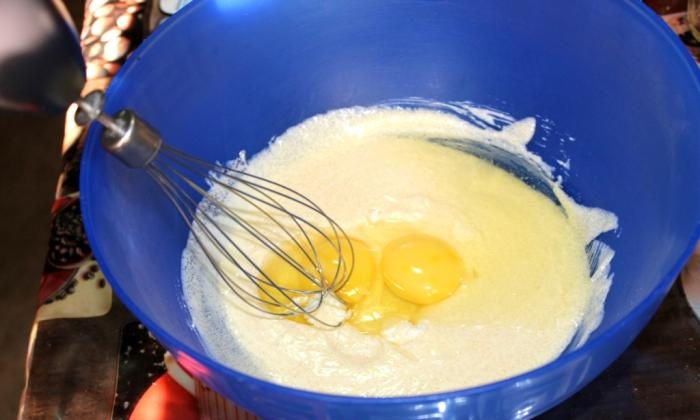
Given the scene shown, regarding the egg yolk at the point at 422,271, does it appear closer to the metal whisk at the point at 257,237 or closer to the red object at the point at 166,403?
the metal whisk at the point at 257,237

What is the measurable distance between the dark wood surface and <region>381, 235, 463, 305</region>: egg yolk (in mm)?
287

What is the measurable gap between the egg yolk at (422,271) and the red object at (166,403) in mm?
419

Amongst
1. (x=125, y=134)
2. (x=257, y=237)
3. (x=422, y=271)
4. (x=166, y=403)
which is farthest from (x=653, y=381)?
(x=125, y=134)

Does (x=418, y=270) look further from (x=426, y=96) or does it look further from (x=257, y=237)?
(x=426, y=96)

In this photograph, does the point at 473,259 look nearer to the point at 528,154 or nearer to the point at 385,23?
the point at 528,154

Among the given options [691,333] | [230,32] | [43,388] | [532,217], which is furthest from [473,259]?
[43,388]

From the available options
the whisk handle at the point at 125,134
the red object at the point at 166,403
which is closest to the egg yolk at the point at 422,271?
the red object at the point at 166,403

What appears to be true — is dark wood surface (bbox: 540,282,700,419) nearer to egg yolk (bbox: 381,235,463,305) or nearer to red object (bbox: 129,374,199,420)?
egg yolk (bbox: 381,235,463,305)

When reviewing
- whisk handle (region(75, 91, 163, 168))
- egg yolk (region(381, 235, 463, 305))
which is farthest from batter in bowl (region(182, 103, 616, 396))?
whisk handle (region(75, 91, 163, 168))

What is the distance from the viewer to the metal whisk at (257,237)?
4.02 ft

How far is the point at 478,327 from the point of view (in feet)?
4.13

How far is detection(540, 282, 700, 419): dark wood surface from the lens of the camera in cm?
118

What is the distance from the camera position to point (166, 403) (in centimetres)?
120

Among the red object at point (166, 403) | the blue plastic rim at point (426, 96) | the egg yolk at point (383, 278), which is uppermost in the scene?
the blue plastic rim at point (426, 96)
